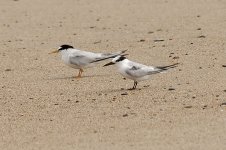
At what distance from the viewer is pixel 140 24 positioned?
45.8 feet

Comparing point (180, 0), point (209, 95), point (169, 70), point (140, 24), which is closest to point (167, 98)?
point (209, 95)

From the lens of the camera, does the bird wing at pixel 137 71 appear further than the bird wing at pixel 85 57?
No

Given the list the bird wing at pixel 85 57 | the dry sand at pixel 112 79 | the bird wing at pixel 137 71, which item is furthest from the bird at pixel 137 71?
the bird wing at pixel 85 57

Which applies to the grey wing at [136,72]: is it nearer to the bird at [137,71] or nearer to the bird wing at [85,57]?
the bird at [137,71]

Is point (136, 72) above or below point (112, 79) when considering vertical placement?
above

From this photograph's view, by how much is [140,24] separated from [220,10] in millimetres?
1710

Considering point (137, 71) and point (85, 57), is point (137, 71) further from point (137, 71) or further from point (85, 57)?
point (85, 57)

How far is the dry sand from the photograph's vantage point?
23.7ft

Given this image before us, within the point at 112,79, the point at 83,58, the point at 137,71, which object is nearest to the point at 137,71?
the point at 137,71

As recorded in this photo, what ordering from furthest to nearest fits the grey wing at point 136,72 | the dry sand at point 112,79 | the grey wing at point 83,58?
the grey wing at point 83,58
the grey wing at point 136,72
the dry sand at point 112,79

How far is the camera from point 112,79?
33.1 ft

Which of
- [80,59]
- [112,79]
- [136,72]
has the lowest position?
[112,79]

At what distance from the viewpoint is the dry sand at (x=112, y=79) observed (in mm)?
7230

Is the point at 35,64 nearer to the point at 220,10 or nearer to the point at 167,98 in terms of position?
the point at 167,98
